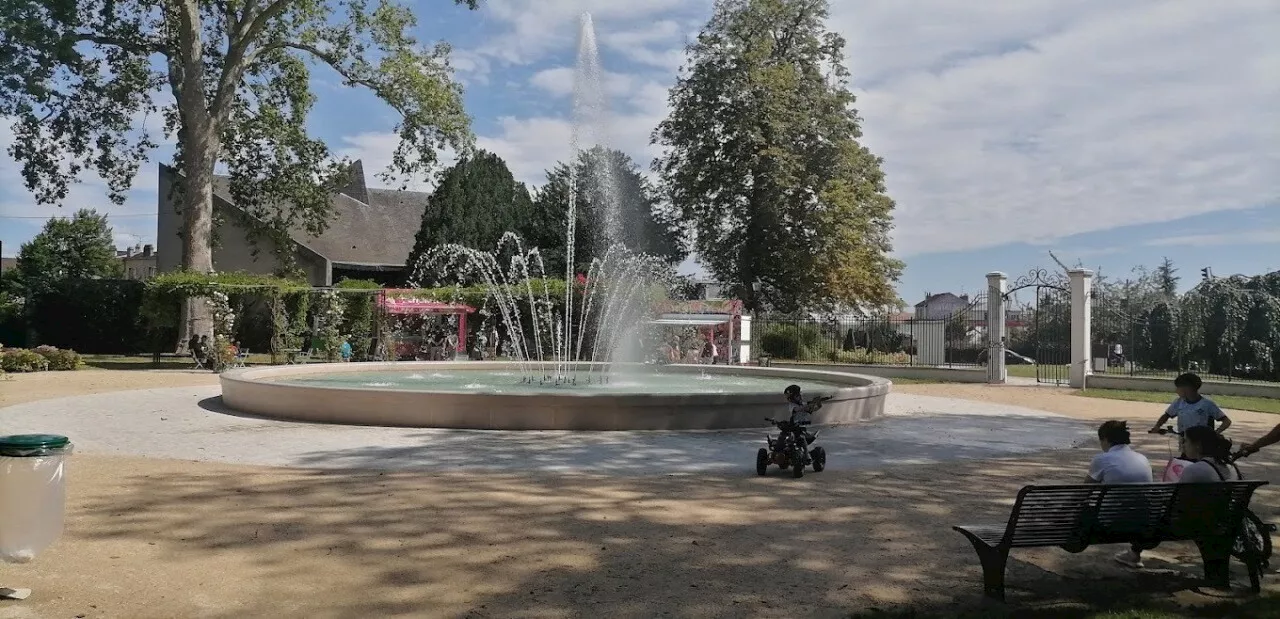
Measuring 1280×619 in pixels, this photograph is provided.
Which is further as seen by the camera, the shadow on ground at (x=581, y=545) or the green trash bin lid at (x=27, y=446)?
the shadow on ground at (x=581, y=545)

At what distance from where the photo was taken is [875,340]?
112ft

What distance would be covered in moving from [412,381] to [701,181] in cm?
2689

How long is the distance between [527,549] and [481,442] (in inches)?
214

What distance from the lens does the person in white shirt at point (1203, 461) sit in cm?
586

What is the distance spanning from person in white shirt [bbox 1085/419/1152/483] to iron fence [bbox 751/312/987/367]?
84.4ft

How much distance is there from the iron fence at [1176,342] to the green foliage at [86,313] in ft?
107

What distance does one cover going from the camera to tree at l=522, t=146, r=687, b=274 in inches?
2031

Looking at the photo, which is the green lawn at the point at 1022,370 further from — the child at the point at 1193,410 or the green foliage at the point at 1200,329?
the child at the point at 1193,410

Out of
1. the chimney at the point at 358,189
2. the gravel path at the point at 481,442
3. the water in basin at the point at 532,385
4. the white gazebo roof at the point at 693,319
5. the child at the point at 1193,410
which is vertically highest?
the chimney at the point at 358,189

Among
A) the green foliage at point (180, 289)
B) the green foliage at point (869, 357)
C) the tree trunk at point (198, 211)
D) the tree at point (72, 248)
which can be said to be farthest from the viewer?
the tree at point (72, 248)

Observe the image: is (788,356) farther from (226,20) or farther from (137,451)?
(137,451)

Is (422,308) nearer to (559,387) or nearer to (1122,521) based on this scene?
(559,387)

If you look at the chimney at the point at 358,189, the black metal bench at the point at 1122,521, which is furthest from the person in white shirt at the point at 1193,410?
the chimney at the point at 358,189

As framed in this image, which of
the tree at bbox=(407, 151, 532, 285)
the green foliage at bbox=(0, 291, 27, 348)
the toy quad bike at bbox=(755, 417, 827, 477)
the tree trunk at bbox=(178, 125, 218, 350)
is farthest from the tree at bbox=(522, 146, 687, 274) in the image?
the toy quad bike at bbox=(755, 417, 827, 477)
